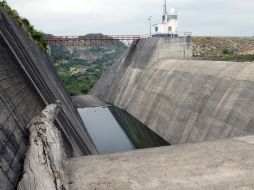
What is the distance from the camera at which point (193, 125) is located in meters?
25.9

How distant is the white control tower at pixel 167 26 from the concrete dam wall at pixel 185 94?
4124mm

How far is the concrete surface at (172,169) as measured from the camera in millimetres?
9195

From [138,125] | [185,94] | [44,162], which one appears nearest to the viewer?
[44,162]

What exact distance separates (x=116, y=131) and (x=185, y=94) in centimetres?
987

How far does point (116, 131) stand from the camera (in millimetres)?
36500

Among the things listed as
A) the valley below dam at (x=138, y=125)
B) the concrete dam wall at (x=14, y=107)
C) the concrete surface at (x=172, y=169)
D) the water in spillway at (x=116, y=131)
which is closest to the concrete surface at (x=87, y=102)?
the valley below dam at (x=138, y=125)

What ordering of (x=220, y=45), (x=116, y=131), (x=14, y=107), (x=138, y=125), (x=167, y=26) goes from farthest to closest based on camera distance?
(x=220, y=45), (x=167, y=26), (x=116, y=131), (x=138, y=125), (x=14, y=107)

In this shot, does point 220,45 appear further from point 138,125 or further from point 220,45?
point 138,125

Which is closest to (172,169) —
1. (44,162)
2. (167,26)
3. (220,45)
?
(44,162)

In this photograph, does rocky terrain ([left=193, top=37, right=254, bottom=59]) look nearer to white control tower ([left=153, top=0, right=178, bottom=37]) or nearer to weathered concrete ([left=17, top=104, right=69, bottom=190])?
white control tower ([left=153, top=0, right=178, bottom=37])

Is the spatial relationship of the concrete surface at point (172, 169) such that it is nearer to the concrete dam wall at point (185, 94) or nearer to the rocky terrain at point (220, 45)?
the concrete dam wall at point (185, 94)

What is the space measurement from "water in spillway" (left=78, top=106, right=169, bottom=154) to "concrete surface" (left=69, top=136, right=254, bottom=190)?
15658 mm

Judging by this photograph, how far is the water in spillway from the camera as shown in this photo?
29587mm

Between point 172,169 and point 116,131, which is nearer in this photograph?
→ point 172,169
